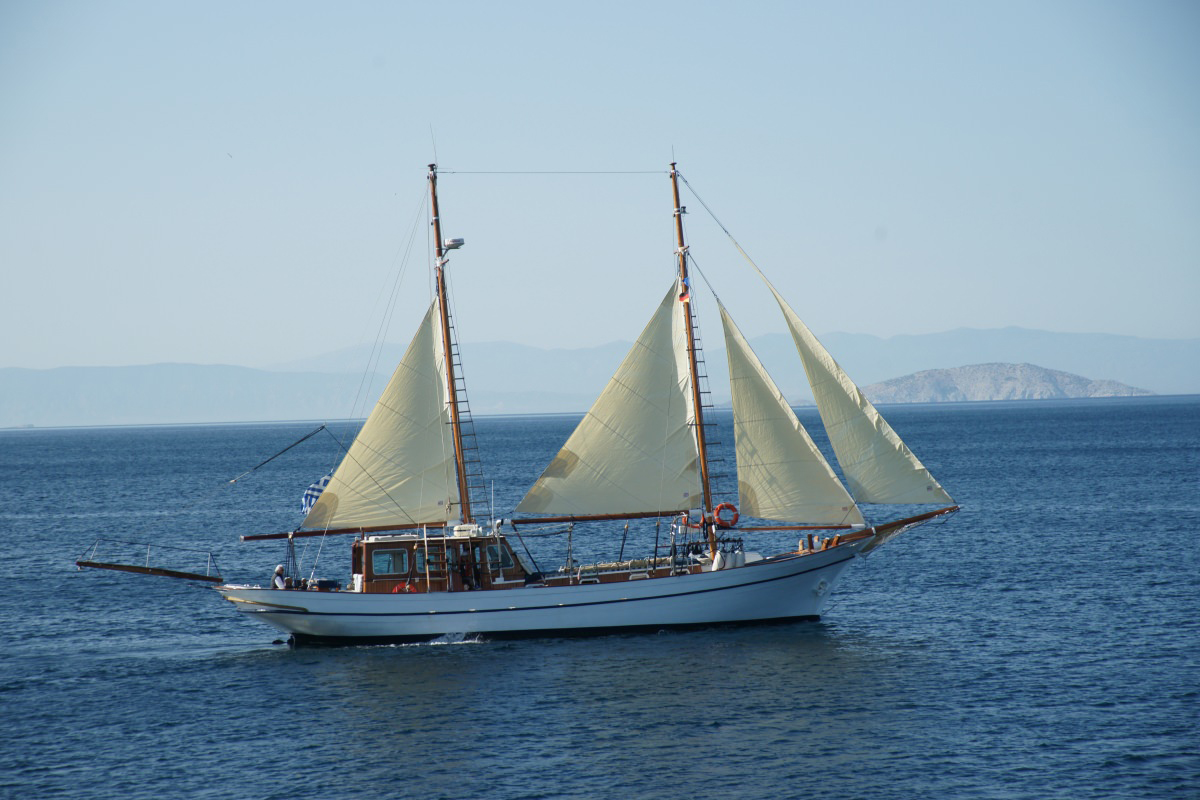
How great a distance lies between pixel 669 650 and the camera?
137 feet

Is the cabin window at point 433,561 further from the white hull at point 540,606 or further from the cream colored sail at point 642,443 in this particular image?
the cream colored sail at point 642,443

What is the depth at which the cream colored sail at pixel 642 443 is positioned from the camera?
4484 centimetres

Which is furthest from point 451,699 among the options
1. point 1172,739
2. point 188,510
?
point 188,510

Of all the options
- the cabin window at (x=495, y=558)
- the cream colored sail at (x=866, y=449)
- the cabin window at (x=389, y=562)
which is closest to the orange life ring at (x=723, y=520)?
the cream colored sail at (x=866, y=449)

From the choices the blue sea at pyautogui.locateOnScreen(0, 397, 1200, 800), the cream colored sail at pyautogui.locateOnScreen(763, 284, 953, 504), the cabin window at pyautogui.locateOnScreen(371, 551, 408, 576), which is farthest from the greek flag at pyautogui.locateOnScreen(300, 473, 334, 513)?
the cream colored sail at pyautogui.locateOnScreen(763, 284, 953, 504)

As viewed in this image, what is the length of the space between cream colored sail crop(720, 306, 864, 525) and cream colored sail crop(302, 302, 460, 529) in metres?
10.9

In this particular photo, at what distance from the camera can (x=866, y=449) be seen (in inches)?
1650

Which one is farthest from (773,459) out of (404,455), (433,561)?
(404,455)

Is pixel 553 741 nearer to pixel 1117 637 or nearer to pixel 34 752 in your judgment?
pixel 34 752

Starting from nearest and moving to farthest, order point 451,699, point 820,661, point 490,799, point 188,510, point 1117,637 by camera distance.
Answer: point 490,799 → point 451,699 → point 820,661 → point 1117,637 → point 188,510

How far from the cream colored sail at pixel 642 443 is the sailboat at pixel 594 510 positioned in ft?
0.17

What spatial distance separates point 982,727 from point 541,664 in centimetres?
1446

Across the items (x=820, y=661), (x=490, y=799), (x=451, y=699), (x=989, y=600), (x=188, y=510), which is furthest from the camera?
(x=188, y=510)

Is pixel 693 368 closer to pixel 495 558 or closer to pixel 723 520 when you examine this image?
pixel 723 520
